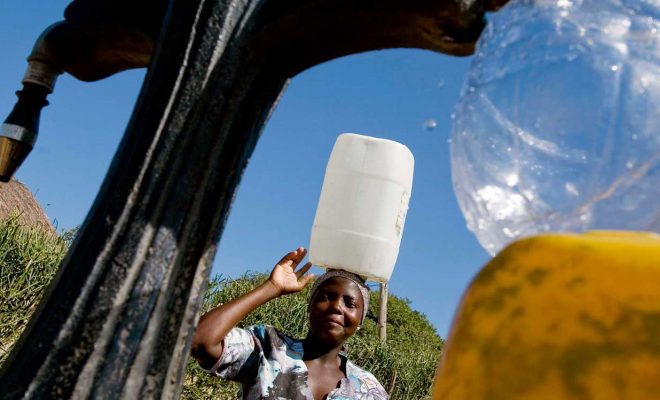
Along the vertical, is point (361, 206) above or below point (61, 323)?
above

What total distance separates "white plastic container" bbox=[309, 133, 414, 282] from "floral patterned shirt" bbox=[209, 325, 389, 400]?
67 centimetres

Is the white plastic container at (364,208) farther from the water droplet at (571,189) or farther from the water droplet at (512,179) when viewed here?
the water droplet at (571,189)

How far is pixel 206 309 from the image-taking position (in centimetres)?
849

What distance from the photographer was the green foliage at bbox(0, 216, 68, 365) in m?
6.31

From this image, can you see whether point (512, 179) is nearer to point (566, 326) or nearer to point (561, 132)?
point (561, 132)

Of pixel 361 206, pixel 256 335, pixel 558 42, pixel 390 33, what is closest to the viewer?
pixel 390 33

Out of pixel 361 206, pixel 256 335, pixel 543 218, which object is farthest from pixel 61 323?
pixel 361 206

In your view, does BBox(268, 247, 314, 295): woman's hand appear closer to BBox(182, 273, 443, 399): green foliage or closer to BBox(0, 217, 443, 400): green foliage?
BBox(0, 217, 443, 400): green foliage

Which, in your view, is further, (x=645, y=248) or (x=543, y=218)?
(x=543, y=218)

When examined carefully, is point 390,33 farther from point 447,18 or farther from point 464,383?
point 464,383

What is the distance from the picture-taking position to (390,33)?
33.4 inches

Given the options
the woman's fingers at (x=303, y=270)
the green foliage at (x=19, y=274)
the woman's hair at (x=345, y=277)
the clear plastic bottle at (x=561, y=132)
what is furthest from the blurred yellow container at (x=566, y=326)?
the green foliage at (x=19, y=274)

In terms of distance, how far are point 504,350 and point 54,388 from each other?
555 mm

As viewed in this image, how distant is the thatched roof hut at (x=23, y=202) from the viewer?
11.0 m
